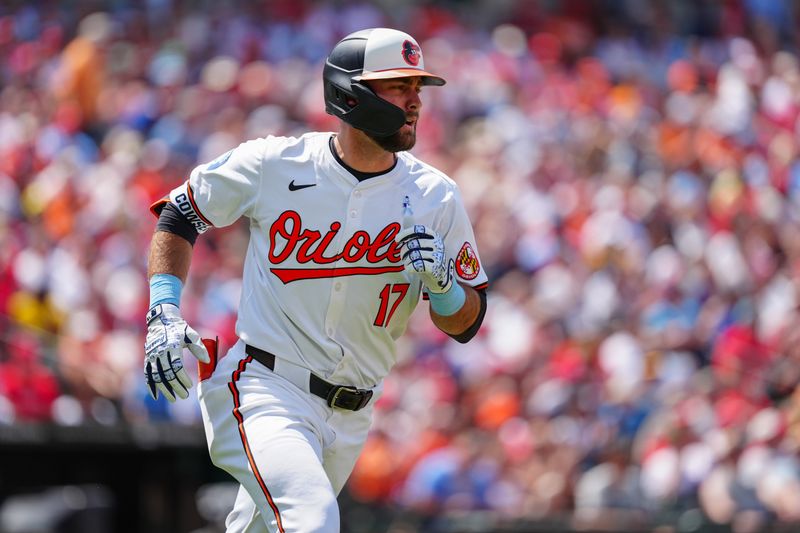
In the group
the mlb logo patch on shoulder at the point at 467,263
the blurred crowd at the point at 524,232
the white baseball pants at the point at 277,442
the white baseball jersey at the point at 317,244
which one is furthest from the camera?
the blurred crowd at the point at 524,232

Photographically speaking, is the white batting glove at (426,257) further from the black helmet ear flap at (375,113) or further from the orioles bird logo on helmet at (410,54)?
the orioles bird logo on helmet at (410,54)

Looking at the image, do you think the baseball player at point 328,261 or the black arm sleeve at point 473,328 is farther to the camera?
the black arm sleeve at point 473,328

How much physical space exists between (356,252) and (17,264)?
8.43 metres

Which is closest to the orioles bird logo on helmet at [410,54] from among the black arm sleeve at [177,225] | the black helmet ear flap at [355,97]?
the black helmet ear flap at [355,97]

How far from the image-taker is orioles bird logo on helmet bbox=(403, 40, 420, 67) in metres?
5.25

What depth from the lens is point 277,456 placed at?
16.0 ft

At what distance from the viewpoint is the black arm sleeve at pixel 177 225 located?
5305 millimetres

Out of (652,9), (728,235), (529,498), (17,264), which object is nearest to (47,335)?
(17,264)

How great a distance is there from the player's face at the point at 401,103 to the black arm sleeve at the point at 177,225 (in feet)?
2.46

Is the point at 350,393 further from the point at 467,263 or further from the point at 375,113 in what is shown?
the point at 375,113

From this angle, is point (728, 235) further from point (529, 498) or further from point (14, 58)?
point (14, 58)

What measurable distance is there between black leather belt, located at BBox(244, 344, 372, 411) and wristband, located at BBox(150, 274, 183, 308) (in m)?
0.33

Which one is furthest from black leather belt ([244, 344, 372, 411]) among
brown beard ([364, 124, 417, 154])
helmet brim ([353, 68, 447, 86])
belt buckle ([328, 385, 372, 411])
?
helmet brim ([353, 68, 447, 86])

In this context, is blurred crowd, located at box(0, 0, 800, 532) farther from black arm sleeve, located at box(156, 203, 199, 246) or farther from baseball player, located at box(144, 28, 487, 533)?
black arm sleeve, located at box(156, 203, 199, 246)
